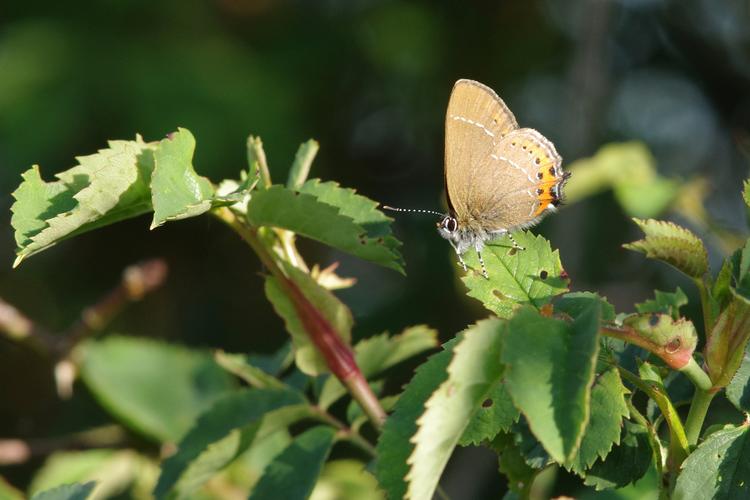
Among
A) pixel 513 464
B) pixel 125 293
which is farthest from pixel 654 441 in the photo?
pixel 125 293

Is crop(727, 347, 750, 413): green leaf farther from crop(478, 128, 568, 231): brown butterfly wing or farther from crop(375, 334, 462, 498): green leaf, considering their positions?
crop(478, 128, 568, 231): brown butterfly wing

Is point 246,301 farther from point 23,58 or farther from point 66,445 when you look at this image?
point 66,445

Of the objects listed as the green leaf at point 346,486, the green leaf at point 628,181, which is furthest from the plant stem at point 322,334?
the green leaf at point 628,181

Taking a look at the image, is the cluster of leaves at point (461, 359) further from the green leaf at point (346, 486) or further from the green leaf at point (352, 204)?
the green leaf at point (346, 486)

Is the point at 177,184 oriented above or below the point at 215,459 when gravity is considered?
above

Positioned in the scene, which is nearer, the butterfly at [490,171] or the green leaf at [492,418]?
the green leaf at [492,418]

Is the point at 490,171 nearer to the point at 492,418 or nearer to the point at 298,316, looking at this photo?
the point at 298,316
